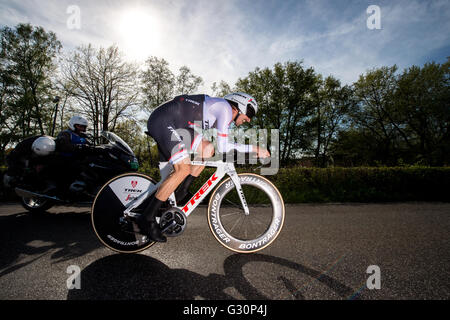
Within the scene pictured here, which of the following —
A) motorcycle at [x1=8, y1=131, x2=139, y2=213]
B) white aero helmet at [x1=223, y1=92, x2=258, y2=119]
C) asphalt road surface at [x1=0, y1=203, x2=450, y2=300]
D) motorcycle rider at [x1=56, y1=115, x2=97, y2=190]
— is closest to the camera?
asphalt road surface at [x1=0, y1=203, x2=450, y2=300]

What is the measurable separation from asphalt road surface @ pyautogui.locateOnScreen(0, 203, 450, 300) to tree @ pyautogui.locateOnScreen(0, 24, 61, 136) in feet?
82.6

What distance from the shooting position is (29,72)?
66.9 feet

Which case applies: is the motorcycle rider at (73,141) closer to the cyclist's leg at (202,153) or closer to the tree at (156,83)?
the cyclist's leg at (202,153)

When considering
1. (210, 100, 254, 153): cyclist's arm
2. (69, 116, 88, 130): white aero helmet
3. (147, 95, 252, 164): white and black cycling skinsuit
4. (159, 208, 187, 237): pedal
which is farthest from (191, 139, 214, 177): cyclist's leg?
(69, 116, 88, 130): white aero helmet

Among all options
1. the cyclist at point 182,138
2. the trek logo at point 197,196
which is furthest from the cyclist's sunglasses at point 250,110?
the trek logo at point 197,196

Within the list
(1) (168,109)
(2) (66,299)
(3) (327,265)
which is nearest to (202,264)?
(2) (66,299)

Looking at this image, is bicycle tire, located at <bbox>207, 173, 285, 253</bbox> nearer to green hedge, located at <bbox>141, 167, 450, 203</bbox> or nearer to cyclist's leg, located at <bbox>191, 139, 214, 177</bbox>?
cyclist's leg, located at <bbox>191, 139, 214, 177</bbox>

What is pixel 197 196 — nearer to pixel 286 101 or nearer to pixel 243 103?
pixel 243 103

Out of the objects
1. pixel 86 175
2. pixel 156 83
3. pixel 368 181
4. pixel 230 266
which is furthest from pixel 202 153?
pixel 156 83

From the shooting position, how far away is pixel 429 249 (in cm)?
252

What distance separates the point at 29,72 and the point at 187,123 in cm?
2834

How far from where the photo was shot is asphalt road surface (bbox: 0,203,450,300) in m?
1.60

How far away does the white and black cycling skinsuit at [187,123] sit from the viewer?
2.32m
